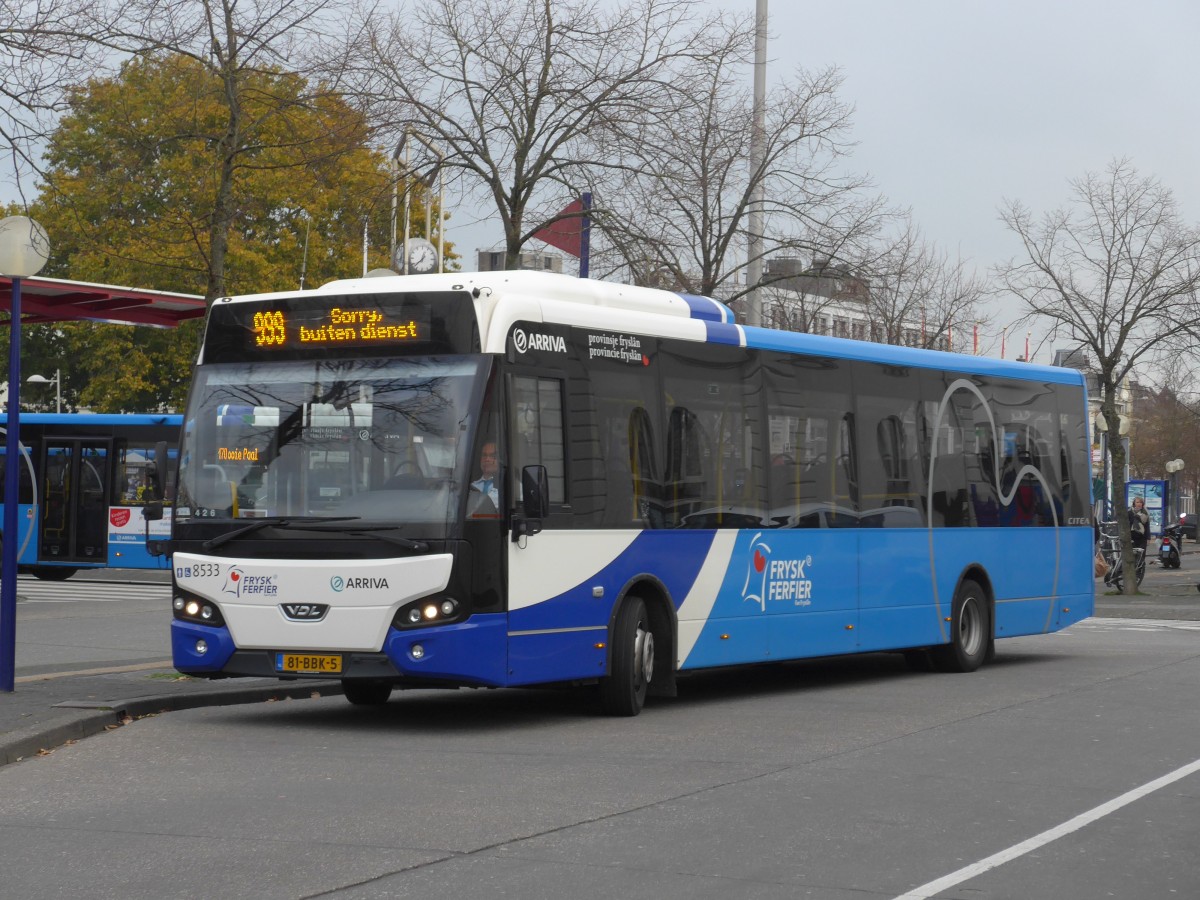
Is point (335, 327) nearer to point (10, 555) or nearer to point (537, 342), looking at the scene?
point (537, 342)

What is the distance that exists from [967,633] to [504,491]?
306 inches

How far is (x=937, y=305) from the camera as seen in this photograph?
164 ft

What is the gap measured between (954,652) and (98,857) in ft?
39.2

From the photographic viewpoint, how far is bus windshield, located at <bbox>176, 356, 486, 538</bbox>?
1226 cm

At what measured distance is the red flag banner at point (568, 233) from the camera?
20.6m

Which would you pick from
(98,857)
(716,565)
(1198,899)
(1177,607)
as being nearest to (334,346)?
(716,565)

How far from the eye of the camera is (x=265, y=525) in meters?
12.5

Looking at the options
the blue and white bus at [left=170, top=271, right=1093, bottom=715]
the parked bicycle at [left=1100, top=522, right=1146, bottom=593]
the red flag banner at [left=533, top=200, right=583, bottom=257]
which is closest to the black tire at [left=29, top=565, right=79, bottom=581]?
the red flag banner at [left=533, top=200, right=583, bottom=257]

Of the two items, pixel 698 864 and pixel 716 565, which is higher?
pixel 716 565

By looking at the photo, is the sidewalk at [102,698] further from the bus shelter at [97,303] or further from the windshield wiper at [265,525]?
the bus shelter at [97,303]

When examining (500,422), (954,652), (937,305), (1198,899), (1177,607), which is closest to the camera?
(1198,899)

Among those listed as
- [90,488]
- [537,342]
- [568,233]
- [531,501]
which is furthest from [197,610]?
[90,488]

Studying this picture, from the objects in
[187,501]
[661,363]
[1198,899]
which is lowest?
[1198,899]

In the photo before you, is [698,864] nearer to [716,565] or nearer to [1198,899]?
[1198,899]
